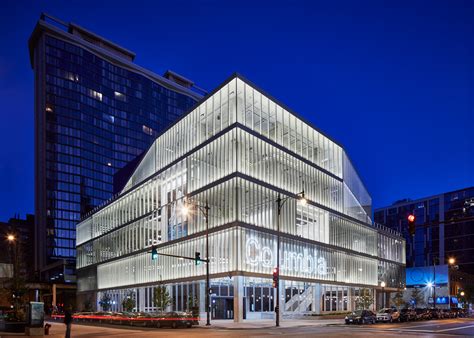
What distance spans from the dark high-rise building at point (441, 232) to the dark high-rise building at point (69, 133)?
297 feet

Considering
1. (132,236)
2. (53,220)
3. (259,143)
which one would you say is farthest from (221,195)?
(53,220)

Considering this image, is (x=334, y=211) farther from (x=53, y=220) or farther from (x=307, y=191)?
(x=53, y=220)

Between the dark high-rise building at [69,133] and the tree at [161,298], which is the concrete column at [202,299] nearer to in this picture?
the tree at [161,298]

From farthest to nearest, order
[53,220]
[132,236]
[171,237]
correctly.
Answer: [53,220] < [132,236] < [171,237]

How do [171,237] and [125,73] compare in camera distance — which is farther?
[125,73]

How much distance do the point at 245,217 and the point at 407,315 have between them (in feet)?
67.9

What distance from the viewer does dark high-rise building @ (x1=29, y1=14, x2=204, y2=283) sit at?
16962 centimetres

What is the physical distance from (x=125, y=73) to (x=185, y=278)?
146m

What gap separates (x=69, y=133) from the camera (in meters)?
175

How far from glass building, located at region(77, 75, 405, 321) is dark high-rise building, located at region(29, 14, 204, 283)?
87156 millimetres

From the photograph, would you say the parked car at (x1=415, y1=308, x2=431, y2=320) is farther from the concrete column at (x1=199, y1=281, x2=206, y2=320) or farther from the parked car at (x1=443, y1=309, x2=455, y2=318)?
the concrete column at (x1=199, y1=281, x2=206, y2=320)

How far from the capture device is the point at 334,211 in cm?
7662

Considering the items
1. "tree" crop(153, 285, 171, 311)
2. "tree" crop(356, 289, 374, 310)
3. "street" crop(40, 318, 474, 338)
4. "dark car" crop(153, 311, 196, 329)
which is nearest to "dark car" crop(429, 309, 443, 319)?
"tree" crop(356, 289, 374, 310)

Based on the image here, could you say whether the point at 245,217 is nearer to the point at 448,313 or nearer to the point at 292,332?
the point at 292,332
